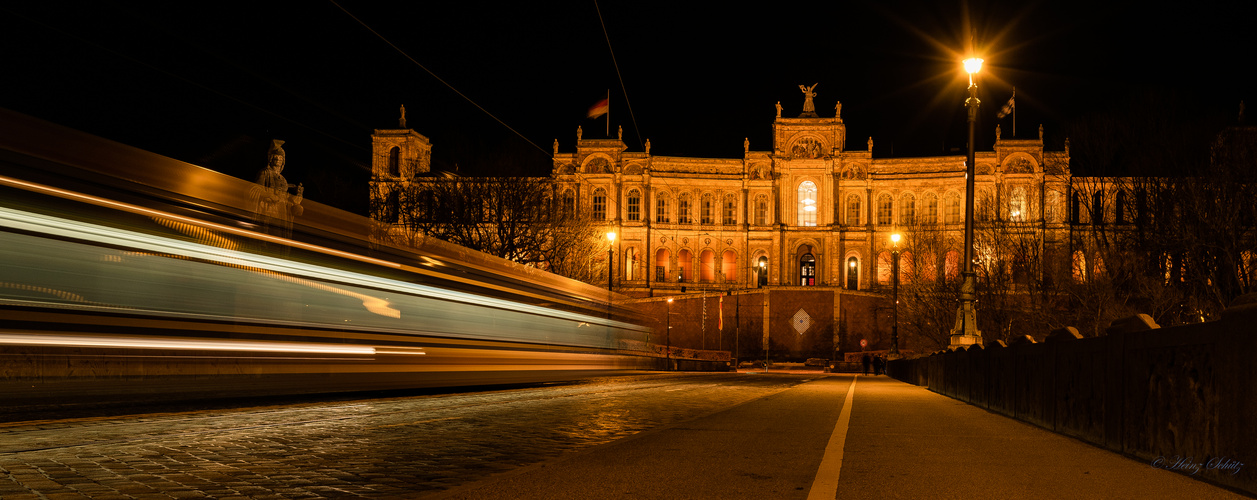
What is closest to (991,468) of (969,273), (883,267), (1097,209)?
(969,273)

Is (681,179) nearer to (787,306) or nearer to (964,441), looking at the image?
(787,306)

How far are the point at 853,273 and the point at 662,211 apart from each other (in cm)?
1760

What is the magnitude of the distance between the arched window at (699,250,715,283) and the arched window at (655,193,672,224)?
434 centimetres

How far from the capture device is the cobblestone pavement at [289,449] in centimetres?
579

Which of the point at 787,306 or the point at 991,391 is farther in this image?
the point at 787,306

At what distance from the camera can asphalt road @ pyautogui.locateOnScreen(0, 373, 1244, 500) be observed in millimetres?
5785

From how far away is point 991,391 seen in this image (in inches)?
547

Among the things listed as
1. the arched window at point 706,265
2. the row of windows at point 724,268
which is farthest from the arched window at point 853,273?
the arched window at point 706,265

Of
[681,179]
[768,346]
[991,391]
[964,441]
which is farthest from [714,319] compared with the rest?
[964,441]

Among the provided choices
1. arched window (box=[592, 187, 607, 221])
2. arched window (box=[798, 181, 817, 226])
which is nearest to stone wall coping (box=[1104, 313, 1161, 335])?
arched window (box=[592, 187, 607, 221])

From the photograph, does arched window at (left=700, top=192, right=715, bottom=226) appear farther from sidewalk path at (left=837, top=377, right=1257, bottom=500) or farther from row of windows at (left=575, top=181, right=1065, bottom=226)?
sidewalk path at (left=837, top=377, right=1257, bottom=500)

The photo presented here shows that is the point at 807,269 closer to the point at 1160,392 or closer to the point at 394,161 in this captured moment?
the point at 394,161

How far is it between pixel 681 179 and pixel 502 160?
121 feet

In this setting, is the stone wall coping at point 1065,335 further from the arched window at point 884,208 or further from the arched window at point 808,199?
the arched window at point 884,208
